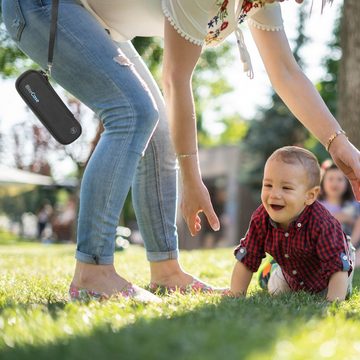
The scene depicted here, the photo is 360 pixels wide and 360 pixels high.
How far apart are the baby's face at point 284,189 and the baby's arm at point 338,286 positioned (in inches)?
13.6

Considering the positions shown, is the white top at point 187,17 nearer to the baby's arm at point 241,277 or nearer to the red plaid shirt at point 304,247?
the red plaid shirt at point 304,247

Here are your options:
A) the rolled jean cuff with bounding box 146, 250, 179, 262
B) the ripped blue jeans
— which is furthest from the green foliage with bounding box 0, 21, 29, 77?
the ripped blue jeans

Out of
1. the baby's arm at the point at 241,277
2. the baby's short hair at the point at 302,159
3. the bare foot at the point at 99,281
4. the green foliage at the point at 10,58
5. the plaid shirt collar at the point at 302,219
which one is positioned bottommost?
the baby's arm at the point at 241,277

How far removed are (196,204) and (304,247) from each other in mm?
616

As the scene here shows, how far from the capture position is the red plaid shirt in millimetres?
3248

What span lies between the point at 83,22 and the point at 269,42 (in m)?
0.98

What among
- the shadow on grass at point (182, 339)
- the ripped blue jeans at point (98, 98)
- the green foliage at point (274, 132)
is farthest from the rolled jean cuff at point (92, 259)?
the green foliage at point (274, 132)

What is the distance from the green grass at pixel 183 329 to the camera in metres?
1.67

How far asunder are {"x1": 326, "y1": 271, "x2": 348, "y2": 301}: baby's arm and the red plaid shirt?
0.02 metres

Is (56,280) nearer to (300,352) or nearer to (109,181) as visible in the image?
(109,181)

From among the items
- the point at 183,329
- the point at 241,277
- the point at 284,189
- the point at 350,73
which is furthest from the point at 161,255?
the point at 350,73

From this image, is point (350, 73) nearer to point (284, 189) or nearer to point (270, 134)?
point (284, 189)

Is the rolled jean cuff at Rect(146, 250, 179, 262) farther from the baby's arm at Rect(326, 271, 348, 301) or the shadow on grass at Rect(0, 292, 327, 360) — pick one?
the shadow on grass at Rect(0, 292, 327, 360)

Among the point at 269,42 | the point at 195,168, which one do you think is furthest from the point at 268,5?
the point at 195,168
